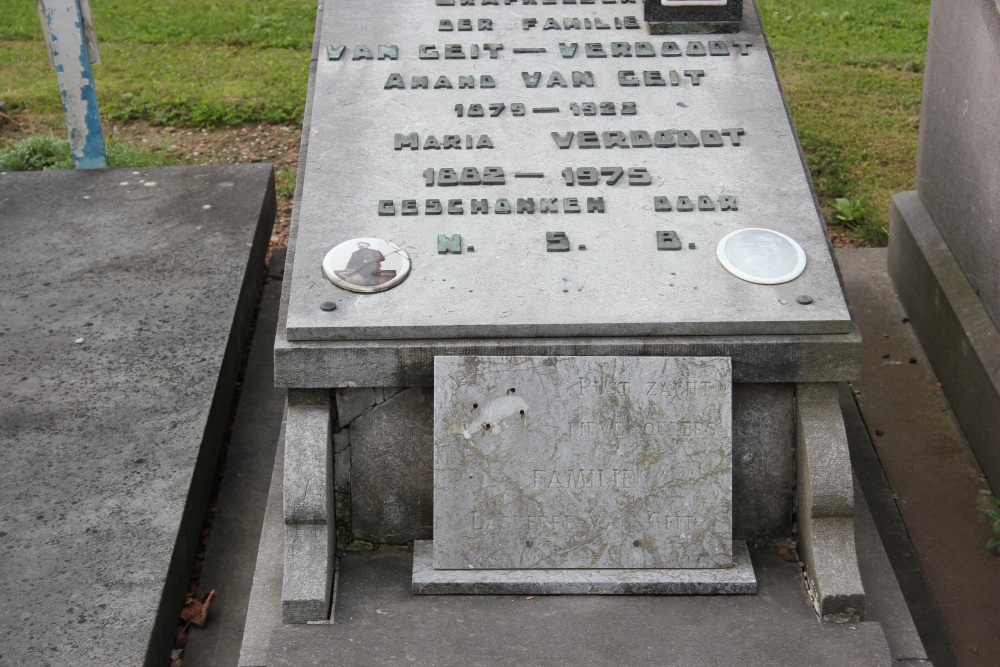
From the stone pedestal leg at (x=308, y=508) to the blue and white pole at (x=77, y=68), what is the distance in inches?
124

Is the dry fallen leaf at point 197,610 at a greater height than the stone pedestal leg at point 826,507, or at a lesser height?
lesser

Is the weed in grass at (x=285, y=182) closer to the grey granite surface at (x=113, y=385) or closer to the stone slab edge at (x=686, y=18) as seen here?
the grey granite surface at (x=113, y=385)

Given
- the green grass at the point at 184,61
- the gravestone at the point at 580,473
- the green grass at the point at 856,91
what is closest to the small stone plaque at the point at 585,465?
the gravestone at the point at 580,473

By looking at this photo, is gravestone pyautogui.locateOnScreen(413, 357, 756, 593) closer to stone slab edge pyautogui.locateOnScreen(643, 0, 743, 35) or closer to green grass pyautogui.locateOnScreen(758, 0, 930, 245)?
Result: stone slab edge pyautogui.locateOnScreen(643, 0, 743, 35)

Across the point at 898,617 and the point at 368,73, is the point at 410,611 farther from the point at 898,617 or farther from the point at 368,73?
the point at 368,73

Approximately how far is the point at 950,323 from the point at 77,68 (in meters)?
4.47

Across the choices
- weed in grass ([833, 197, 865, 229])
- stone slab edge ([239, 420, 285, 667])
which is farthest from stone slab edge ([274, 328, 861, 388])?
weed in grass ([833, 197, 865, 229])

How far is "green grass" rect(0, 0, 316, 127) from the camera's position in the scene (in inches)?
319

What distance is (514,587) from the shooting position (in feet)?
12.6

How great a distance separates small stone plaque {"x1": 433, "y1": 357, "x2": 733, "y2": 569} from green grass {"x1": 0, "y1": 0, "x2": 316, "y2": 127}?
15.3ft

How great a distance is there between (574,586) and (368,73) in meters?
2.29

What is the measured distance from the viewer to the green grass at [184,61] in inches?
319

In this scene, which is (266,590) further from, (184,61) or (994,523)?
(184,61)

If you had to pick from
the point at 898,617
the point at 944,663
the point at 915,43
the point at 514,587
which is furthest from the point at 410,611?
the point at 915,43
